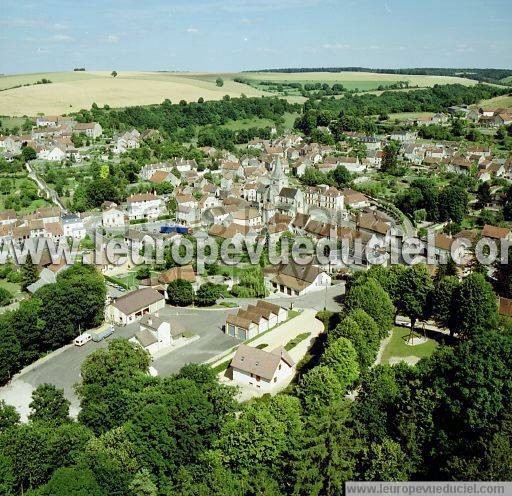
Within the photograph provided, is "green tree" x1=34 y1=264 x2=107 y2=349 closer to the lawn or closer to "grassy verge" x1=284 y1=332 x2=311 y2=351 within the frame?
"grassy verge" x1=284 y1=332 x2=311 y2=351

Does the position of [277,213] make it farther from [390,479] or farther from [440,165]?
[390,479]

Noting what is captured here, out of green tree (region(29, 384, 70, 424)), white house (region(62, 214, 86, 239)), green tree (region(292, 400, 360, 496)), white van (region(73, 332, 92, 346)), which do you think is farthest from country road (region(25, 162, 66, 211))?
green tree (region(292, 400, 360, 496))

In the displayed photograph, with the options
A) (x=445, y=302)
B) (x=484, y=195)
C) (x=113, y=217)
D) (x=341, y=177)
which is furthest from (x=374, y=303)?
(x=341, y=177)

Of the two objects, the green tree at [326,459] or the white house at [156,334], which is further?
the white house at [156,334]

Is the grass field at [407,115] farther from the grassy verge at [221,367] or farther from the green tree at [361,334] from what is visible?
the grassy verge at [221,367]

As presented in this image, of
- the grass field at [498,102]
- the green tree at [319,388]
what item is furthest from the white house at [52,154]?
the grass field at [498,102]

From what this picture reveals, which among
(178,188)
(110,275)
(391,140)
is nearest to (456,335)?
(110,275)
